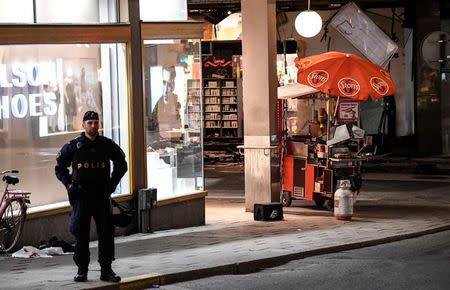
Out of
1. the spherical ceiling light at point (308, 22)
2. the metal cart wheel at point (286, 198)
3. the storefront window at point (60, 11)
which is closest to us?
the storefront window at point (60, 11)

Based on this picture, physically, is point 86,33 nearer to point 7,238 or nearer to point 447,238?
point 7,238

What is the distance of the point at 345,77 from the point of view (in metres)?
17.5

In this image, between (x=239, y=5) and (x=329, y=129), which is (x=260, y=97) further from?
(x=239, y=5)

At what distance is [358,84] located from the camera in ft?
57.2

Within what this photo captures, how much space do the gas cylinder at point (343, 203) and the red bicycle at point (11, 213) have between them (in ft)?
18.7

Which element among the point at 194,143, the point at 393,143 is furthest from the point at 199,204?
the point at 393,143

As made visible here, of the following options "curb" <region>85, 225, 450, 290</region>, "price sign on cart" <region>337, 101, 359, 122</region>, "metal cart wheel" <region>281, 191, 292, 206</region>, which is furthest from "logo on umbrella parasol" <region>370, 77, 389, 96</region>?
"curb" <region>85, 225, 450, 290</region>

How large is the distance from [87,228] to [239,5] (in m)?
17.2

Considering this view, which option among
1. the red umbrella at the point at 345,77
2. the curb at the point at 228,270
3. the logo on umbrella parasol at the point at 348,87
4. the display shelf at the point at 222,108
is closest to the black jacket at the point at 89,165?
the curb at the point at 228,270

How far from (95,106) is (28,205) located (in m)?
1.95

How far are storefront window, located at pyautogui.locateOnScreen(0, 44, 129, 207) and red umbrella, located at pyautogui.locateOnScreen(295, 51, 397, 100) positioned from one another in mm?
3851

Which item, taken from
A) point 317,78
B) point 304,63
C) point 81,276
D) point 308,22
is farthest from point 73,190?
point 308,22

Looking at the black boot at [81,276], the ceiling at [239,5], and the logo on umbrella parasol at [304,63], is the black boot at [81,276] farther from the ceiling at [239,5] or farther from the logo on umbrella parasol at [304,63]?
the ceiling at [239,5]

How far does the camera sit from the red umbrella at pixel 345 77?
17297 mm
